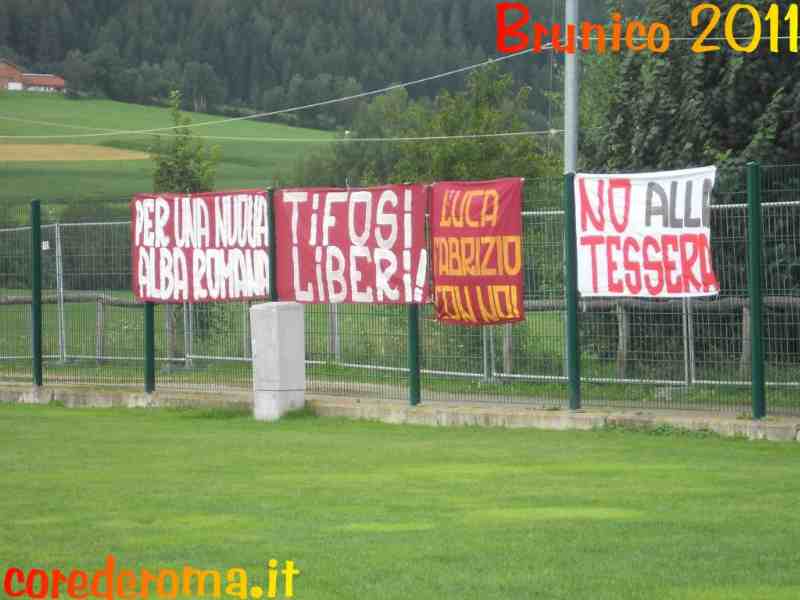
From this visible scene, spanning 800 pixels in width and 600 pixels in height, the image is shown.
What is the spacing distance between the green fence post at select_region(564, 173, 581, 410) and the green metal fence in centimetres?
8

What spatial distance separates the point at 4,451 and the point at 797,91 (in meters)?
10.6

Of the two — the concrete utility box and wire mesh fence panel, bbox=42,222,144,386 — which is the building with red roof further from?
the concrete utility box

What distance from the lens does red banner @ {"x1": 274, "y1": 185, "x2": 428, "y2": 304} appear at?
17156 mm

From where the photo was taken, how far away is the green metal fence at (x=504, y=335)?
14938mm

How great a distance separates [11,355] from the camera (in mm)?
22281

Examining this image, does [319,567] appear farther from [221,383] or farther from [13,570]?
[221,383]

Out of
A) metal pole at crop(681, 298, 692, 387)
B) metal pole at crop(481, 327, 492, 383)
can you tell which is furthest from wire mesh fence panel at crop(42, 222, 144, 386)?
metal pole at crop(681, 298, 692, 387)

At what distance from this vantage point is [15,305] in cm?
2222

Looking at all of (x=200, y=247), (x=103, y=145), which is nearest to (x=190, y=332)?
(x=200, y=247)

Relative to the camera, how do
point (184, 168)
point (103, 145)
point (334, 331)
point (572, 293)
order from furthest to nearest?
point (103, 145), point (184, 168), point (334, 331), point (572, 293)

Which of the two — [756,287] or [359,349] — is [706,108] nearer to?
[359,349]

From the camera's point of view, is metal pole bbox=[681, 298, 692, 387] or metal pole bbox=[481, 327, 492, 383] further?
metal pole bbox=[481, 327, 492, 383]

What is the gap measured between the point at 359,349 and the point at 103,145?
67315 millimetres

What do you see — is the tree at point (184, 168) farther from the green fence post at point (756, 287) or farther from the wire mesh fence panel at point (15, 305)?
the green fence post at point (756, 287)
